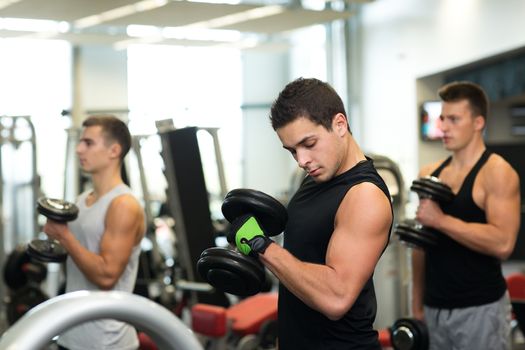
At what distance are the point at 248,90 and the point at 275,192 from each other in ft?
5.31

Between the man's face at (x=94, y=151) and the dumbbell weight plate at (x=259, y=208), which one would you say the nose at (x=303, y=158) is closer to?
the dumbbell weight plate at (x=259, y=208)

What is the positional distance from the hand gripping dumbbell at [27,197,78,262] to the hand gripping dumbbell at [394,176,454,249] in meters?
1.16

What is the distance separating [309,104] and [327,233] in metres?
0.30

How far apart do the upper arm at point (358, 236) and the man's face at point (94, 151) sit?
1.22 meters

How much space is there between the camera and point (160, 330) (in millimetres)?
905

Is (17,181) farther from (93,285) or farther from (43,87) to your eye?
(43,87)

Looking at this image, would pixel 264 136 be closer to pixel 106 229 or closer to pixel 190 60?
pixel 190 60

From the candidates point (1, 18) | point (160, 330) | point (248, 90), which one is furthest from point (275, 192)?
point (160, 330)

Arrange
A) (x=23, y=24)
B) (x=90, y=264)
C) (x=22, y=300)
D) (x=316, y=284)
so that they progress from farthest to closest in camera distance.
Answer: (x=22, y=300), (x=23, y=24), (x=90, y=264), (x=316, y=284)

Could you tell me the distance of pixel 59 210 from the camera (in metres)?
2.34

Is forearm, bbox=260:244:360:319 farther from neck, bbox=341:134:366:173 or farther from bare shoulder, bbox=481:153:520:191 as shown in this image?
bare shoulder, bbox=481:153:520:191

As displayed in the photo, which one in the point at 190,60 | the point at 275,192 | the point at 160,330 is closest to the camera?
the point at 160,330

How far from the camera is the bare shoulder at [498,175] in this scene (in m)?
2.35

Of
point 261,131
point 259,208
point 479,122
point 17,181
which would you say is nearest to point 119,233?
point 259,208
